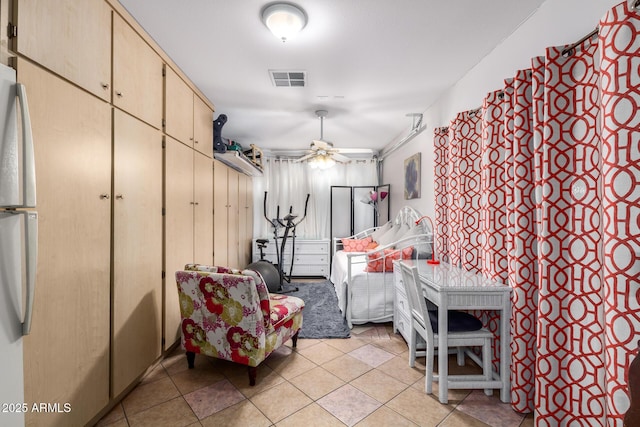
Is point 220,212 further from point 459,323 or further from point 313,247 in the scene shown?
point 459,323

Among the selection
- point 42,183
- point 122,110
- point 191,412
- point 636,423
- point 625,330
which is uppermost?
point 122,110

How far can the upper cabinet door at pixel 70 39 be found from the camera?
1197mm

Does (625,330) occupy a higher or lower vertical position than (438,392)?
higher

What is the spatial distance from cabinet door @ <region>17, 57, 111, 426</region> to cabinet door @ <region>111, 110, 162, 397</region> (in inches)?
3.2

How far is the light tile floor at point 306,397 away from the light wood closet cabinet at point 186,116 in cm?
197

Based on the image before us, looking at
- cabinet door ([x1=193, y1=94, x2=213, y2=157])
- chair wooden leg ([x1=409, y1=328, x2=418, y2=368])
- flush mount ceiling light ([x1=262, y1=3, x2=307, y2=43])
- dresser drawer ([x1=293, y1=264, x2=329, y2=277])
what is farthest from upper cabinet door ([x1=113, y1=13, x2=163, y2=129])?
dresser drawer ([x1=293, y1=264, x2=329, y2=277])

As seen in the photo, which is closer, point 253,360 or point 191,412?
point 191,412

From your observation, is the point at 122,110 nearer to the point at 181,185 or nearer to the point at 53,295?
the point at 181,185

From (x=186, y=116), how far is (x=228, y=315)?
1910 millimetres

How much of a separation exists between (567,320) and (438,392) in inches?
36.9

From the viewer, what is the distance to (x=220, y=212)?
11.9 ft

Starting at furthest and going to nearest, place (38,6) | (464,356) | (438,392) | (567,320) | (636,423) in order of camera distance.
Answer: (464,356), (438,392), (567,320), (38,6), (636,423)

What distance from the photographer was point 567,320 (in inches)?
56.4

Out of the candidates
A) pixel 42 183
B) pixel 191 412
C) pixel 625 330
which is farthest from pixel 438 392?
pixel 42 183
